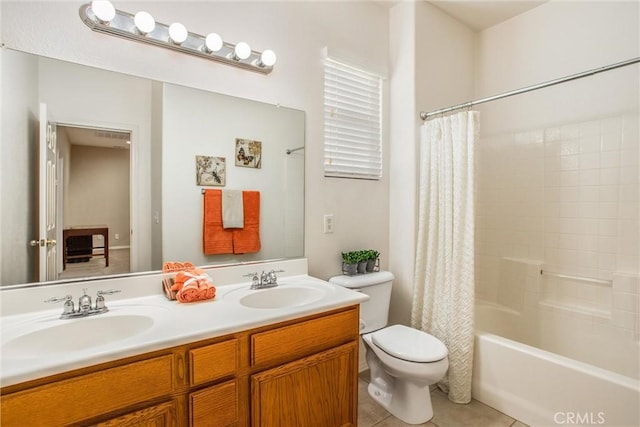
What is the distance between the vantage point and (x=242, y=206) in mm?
1830

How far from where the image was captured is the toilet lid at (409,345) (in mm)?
1676

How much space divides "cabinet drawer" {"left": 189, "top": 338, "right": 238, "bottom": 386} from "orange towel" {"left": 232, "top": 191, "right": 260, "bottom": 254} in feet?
2.29

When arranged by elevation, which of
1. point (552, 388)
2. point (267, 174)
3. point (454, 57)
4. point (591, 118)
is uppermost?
point (454, 57)

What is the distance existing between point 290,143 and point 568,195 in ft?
6.40

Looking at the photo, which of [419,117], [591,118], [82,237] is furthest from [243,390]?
[591,118]

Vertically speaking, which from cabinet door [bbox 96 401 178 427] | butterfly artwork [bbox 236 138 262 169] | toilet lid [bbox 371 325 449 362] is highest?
butterfly artwork [bbox 236 138 262 169]

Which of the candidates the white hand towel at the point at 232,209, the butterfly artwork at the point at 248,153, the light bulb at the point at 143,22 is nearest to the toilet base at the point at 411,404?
the white hand towel at the point at 232,209

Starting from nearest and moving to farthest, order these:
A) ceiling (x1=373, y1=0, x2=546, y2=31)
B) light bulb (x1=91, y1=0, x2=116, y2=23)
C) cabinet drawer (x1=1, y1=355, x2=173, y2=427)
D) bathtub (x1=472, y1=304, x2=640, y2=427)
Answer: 1. cabinet drawer (x1=1, y1=355, x2=173, y2=427)
2. light bulb (x1=91, y1=0, x2=116, y2=23)
3. bathtub (x1=472, y1=304, x2=640, y2=427)
4. ceiling (x1=373, y1=0, x2=546, y2=31)

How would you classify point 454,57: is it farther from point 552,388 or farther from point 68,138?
point 68,138

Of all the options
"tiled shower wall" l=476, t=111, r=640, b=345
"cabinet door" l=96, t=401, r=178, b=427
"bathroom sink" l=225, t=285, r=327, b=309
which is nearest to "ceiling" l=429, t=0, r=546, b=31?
"tiled shower wall" l=476, t=111, r=640, b=345

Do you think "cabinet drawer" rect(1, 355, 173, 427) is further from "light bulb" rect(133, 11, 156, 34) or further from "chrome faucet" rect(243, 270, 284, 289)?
"light bulb" rect(133, 11, 156, 34)

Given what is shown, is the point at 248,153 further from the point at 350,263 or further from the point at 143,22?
the point at 350,263

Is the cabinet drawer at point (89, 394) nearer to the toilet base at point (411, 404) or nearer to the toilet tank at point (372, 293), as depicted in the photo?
the toilet tank at point (372, 293)

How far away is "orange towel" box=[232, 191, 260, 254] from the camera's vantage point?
5.96 feet
